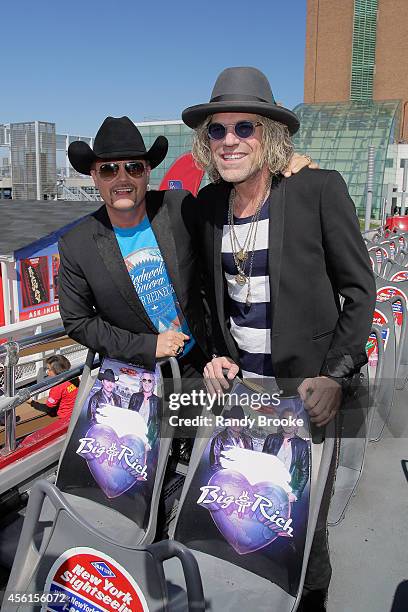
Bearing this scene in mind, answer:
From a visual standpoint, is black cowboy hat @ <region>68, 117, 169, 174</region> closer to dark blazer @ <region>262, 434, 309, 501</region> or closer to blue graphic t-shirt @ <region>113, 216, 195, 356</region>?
blue graphic t-shirt @ <region>113, 216, 195, 356</region>

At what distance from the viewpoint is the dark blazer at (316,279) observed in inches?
71.9

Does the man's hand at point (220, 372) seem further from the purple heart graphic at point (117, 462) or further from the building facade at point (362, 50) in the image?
the building facade at point (362, 50)

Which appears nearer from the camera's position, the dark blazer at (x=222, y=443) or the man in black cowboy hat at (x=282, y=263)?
the man in black cowboy hat at (x=282, y=263)

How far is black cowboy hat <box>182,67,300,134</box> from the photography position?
6.23 feet

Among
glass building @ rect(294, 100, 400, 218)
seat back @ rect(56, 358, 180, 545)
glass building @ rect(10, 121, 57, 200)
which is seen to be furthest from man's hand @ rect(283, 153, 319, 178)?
glass building @ rect(294, 100, 400, 218)

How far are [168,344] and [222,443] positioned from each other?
0.49 meters

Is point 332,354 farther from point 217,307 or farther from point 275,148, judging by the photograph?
point 275,148

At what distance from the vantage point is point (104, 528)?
2311 millimetres

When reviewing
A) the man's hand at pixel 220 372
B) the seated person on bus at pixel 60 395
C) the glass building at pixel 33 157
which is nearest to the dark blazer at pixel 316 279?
the man's hand at pixel 220 372

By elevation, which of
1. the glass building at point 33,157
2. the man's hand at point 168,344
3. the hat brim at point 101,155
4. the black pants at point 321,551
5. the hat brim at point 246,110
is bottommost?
the black pants at point 321,551

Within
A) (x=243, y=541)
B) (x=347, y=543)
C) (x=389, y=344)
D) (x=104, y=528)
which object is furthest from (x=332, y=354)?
(x=389, y=344)

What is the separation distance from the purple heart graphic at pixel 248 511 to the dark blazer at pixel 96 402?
679 mm

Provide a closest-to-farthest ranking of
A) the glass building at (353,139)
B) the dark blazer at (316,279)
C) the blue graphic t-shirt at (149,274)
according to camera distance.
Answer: the dark blazer at (316,279) < the blue graphic t-shirt at (149,274) < the glass building at (353,139)

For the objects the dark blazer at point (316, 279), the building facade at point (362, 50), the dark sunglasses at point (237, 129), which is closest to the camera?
the dark blazer at point (316, 279)
